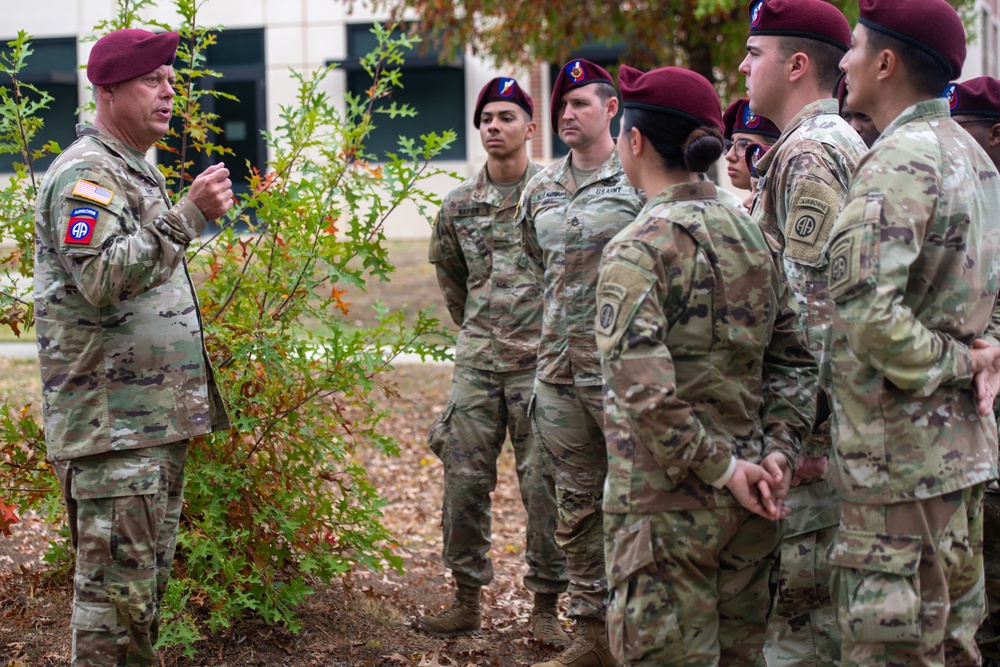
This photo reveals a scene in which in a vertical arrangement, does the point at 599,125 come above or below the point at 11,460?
above

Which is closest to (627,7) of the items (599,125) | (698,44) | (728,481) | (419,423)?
(698,44)

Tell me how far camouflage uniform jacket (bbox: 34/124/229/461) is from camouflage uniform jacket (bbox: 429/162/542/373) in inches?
68.3

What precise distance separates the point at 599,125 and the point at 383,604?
8.31 ft

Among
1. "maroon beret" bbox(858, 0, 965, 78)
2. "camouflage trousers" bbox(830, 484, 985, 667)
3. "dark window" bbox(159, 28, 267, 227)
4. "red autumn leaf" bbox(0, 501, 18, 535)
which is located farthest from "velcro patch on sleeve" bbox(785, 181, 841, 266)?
"dark window" bbox(159, 28, 267, 227)

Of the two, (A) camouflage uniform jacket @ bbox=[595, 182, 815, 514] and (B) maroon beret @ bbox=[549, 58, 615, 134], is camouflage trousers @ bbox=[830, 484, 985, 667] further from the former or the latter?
(B) maroon beret @ bbox=[549, 58, 615, 134]

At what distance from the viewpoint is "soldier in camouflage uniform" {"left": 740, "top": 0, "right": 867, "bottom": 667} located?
3283 millimetres

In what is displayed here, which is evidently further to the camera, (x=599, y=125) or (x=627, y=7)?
(x=627, y=7)

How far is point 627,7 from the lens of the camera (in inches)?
401

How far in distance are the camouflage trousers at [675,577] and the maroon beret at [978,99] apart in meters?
2.09

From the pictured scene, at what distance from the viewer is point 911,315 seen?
8.50ft

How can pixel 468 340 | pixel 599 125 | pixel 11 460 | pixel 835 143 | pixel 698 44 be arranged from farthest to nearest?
pixel 698 44, pixel 468 340, pixel 599 125, pixel 11 460, pixel 835 143

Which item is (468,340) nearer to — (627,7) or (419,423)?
(419,423)

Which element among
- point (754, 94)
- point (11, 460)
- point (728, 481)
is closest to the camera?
point (728, 481)

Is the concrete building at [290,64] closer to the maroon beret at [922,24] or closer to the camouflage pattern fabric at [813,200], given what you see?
the camouflage pattern fabric at [813,200]
